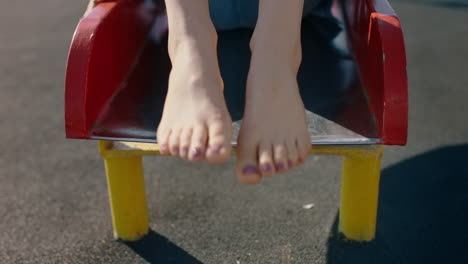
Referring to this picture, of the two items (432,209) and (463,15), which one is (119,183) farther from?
(463,15)

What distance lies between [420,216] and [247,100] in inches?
24.0

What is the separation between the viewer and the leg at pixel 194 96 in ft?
2.96

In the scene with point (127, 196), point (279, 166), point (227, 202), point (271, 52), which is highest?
point (271, 52)

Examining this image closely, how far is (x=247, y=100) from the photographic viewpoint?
997mm

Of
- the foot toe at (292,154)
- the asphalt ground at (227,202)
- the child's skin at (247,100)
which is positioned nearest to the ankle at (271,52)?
the child's skin at (247,100)

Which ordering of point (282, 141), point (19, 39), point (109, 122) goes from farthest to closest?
point (19, 39), point (109, 122), point (282, 141)

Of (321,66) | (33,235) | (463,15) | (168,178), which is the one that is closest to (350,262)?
(321,66)

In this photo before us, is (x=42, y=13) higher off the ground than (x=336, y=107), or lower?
lower

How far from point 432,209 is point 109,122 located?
82 centimetres

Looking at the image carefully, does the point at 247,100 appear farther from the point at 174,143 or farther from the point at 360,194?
the point at 360,194

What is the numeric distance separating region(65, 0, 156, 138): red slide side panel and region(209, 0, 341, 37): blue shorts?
20cm

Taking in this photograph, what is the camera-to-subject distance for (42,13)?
2881 mm

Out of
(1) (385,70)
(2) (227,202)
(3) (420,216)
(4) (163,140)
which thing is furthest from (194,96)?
(3) (420,216)

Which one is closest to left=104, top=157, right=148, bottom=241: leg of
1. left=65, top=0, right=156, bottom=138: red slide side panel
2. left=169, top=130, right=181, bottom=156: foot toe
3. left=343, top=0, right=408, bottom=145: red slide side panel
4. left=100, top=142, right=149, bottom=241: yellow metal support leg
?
left=100, top=142, right=149, bottom=241: yellow metal support leg
